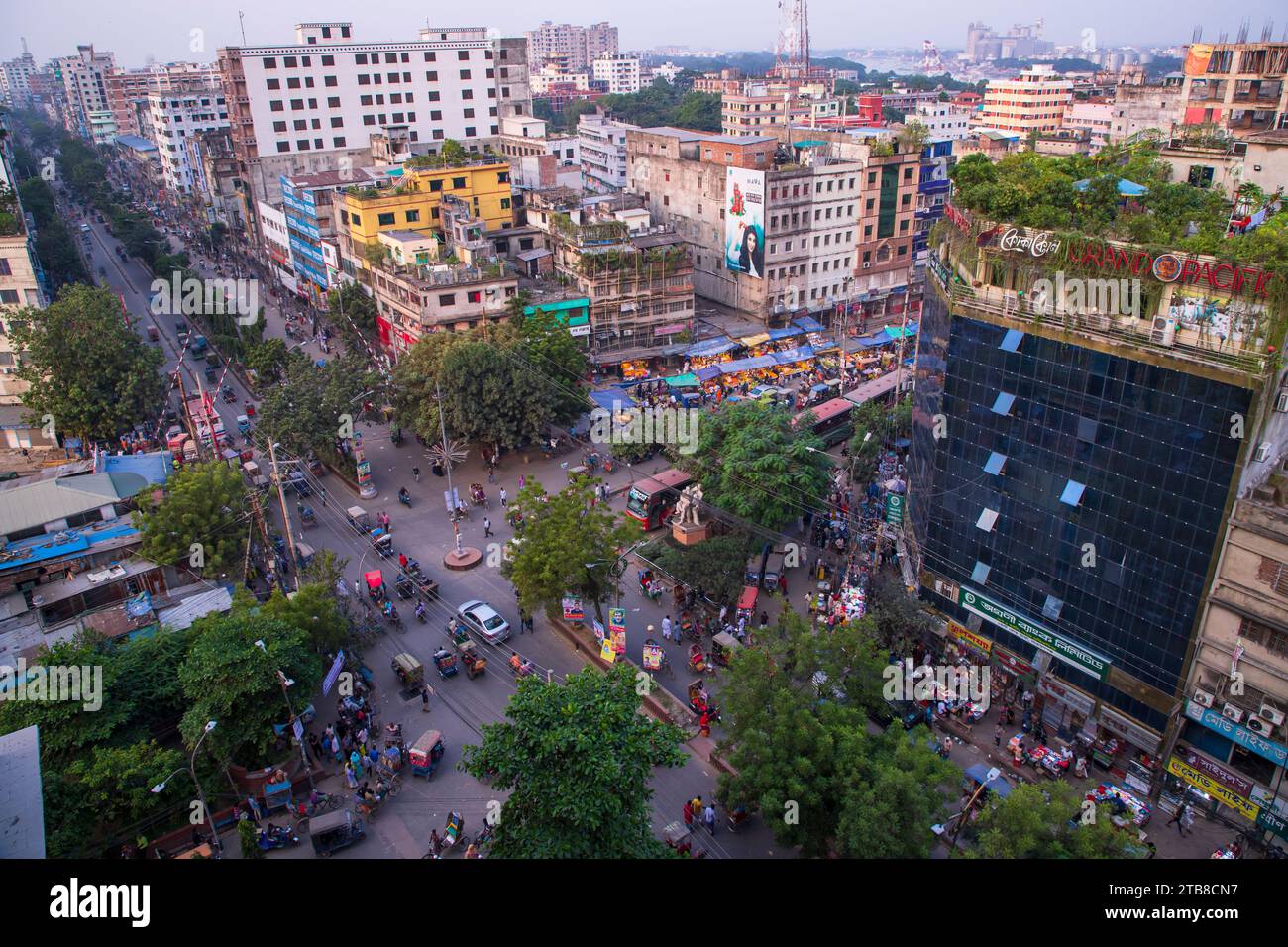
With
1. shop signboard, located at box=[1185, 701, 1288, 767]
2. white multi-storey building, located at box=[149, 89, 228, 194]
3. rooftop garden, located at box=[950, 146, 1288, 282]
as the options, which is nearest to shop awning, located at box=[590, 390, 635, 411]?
rooftop garden, located at box=[950, 146, 1288, 282]

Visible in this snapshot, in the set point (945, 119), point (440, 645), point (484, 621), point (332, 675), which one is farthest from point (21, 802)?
point (945, 119)

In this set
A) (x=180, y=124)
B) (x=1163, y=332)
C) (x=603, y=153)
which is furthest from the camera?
(x=180, y=124)

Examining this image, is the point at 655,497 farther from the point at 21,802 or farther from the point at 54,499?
the point at 21,802

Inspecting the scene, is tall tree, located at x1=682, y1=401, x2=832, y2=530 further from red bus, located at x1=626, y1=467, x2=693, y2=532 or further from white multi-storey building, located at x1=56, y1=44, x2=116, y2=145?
white multi-storey building, located at x1=56, y1=44, x2=116, y2=145

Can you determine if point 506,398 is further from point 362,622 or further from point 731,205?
point 731,205

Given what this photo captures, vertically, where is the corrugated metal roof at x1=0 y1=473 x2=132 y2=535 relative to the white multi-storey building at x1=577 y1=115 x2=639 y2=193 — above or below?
below

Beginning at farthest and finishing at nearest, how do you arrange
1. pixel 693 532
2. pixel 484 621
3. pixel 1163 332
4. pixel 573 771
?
1. pixel 693 532
2. pixel 484 621
3. pixel 1163 332
4. pixel 573 771

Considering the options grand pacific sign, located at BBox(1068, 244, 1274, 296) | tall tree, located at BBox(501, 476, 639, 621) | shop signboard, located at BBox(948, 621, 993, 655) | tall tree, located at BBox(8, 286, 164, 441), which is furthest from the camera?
tall tree, located at BBox(8, 286, 164, 441)
